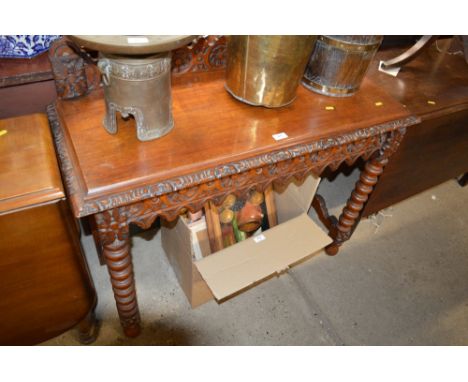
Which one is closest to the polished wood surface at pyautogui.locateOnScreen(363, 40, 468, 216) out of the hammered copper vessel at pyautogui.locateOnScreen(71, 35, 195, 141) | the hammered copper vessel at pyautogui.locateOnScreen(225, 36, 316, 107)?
the hammered copper vessel at pyautogui.locateOnScreen(225, 36, 316, 107)

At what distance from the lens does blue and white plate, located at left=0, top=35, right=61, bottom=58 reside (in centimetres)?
107

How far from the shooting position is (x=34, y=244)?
3.07ft

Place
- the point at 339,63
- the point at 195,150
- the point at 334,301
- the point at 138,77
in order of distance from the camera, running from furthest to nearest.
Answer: the point at 334,301 < the point at 339,63 < the point at 195,150 < the point at 138,77

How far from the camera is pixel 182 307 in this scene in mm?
1597

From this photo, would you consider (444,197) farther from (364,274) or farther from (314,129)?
(314,129)

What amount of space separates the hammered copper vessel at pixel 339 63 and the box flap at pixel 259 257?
577 mm

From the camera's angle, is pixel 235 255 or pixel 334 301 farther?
pixel 334 301

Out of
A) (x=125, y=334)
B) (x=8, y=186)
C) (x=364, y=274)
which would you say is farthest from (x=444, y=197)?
(x=8, y=186)

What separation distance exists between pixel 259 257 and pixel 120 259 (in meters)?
0.57

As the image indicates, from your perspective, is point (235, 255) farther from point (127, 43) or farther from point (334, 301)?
point (127, 43)

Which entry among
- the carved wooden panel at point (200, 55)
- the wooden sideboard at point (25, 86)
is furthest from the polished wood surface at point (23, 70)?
the carved wooden panel at point (200, 55)

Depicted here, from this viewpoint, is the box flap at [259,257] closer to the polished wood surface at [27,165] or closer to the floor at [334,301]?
the floor at [334,301]

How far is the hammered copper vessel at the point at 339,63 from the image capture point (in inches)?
45.5

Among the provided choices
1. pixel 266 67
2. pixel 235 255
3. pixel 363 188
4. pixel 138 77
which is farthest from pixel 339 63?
pixel 235 255
